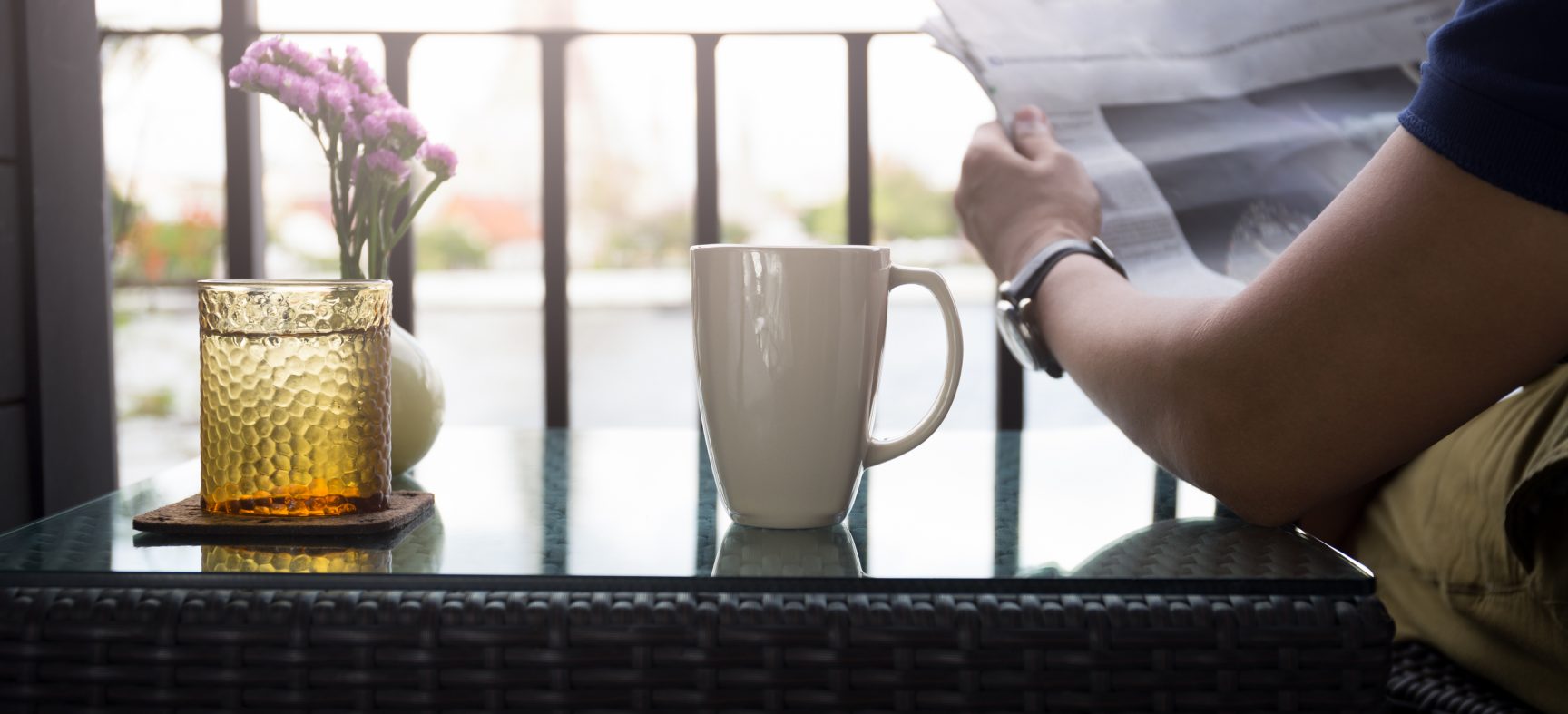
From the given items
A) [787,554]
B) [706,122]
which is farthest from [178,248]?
[787,554]

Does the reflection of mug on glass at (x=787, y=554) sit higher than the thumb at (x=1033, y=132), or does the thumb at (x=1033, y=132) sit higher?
the thumb at (x=1033, y=132)

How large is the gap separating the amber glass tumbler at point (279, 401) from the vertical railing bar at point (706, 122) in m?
1.00

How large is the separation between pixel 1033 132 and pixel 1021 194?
0.25 ft

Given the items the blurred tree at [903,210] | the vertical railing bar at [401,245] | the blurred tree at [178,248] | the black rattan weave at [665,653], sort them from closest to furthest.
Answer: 1. the black rattan weave at [665,653]
2. the vertical railing bar at [401,245]
3. the blurred tree at [178,248]
4. the blurred tree at [903,210]

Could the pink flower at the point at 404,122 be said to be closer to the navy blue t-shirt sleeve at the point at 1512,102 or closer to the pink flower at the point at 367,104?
the pink flower at the point at 367,104

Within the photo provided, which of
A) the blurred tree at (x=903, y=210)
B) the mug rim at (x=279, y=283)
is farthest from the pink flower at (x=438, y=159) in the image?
the blurred tree at (x=903, y=210)

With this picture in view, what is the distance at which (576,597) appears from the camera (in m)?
0.52

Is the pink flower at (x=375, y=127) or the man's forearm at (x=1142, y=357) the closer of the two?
the man's forearm at (x=1142, y=357)

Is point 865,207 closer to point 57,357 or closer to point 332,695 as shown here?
point 57,357

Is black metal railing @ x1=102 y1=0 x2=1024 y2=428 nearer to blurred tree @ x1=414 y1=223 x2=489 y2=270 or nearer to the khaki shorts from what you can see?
the khaki shorts

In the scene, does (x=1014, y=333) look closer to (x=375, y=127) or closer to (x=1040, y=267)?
(x=1040, y=267)

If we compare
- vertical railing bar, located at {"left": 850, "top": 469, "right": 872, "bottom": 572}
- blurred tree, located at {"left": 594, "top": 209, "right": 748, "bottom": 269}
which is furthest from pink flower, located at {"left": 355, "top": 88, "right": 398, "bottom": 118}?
blurred tree, located at {"left": 594, "top": 209, "right": 748, "bottom": 269}

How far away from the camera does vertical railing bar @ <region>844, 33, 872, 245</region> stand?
1622 mm

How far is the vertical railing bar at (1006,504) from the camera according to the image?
58 cm
